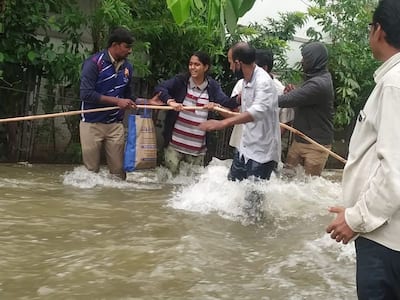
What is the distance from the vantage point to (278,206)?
6684mm

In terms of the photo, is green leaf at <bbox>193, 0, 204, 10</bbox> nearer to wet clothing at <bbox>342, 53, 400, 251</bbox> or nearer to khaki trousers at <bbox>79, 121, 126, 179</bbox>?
wet clothing at <bbox>342, 53, 400, 251</bbox>

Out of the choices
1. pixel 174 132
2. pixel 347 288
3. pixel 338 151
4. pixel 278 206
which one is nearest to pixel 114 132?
pixel 174 132

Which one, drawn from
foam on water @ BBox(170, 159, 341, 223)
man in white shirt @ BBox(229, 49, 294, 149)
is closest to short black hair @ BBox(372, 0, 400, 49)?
foam on water @ BBox(170, 159, 341, 223)

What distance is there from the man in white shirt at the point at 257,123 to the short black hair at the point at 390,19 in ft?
10.3

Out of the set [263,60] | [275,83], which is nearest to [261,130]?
[275,83]

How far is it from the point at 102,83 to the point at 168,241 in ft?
8.98

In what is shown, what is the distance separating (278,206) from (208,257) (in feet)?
7.15

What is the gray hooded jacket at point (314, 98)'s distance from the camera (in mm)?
6246

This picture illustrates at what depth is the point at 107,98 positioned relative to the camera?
6.97 meters

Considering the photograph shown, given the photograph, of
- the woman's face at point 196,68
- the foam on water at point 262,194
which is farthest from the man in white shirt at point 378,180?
the woman's face at point 196,68

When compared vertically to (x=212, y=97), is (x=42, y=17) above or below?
above

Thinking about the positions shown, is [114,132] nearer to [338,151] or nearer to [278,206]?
[278,206]

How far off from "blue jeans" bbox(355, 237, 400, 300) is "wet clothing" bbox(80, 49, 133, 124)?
507 cm

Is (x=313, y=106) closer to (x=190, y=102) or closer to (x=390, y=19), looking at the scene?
(x=190, y=102)
